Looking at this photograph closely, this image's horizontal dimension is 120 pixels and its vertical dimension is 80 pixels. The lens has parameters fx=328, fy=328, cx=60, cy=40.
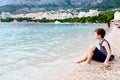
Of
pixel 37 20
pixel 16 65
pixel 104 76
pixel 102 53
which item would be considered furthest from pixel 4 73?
pixel 37 20

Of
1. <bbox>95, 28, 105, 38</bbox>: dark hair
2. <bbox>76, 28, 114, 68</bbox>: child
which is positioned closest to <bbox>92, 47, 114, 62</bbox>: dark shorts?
<bbox>76, 28, 114, 68</bbox>: child

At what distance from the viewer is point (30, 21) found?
643 ft

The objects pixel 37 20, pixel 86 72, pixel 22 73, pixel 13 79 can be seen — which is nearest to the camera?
pixel 86 72

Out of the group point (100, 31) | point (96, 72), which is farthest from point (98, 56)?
point (96, 72)

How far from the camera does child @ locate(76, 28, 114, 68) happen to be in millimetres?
9516

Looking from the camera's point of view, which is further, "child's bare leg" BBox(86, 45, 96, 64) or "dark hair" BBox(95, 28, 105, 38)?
"child's bare leg" BBox(86, 45, 96, 64)

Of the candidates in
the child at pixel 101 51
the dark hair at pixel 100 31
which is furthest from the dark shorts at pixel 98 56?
the dark hair at pixel 100 31

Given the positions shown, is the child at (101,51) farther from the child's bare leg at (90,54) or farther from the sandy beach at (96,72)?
the sandy beach at (96,72)

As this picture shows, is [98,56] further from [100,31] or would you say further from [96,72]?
[96,72]

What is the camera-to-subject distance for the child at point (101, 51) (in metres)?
9.52

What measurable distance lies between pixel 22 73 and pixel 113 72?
4146 mm

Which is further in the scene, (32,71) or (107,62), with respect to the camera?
(32,71)

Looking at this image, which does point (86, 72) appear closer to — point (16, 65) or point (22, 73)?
point (22, 73)

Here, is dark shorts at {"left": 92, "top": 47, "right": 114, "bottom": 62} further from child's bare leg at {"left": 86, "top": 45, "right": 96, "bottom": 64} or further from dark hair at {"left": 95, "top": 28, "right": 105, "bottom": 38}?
dark hair at {"left": 95, "top": 28, "right": 105, "bottom": 38}
